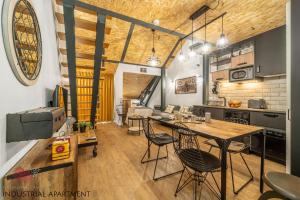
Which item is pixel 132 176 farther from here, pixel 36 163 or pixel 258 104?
pixel 258 104

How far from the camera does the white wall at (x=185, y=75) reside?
507 cm

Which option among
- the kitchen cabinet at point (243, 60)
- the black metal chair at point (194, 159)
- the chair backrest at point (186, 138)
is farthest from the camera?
the kitchen cabinet at point (243, 60)

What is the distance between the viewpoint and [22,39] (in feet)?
3.91

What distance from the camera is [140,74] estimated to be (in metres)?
6.57

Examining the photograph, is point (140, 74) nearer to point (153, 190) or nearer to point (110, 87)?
point (110, 87)

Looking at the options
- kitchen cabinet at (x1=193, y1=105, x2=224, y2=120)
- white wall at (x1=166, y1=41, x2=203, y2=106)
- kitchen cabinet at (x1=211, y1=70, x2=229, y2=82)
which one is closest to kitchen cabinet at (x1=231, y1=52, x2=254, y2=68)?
kitchen cabinet at (x1=211, y1=70, x2=229, y2=82)

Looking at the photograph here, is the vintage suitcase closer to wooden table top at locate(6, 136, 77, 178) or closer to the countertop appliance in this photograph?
wooden table top at locate(6, 136, 77, 178)

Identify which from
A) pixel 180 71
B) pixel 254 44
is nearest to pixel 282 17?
pixel 254 44

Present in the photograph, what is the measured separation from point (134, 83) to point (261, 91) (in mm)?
5276

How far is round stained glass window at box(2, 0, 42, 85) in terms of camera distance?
38.6 inches

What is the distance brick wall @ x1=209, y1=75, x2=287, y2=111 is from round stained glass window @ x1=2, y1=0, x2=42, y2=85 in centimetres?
452

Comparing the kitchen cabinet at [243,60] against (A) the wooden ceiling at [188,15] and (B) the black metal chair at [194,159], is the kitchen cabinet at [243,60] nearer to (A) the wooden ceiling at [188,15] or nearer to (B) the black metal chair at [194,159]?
(A) the wooden ceiling at [188,15]

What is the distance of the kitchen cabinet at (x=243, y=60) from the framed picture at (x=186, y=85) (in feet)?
5.95

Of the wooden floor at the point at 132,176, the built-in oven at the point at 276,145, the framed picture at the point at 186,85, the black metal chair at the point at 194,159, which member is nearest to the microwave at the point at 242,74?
the built-in oven at the point at 276,145
